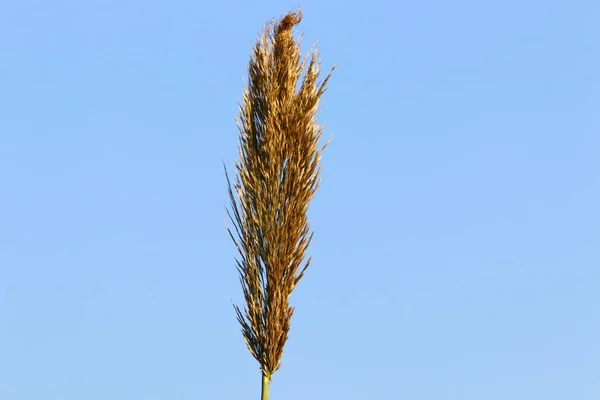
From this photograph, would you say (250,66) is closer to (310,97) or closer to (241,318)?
(310,97)

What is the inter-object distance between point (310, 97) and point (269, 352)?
2.62m

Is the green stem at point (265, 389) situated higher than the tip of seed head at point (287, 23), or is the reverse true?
the tip of seed head at point (287, 23)

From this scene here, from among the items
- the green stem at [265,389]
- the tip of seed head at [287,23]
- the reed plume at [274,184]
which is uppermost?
the tip of seed head at [287,23]

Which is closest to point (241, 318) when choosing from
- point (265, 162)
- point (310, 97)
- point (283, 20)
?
point (265, 162)

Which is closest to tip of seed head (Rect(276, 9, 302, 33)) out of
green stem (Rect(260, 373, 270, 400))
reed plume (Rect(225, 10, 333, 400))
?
reed plume (Rect(225, 10, 333, 400))

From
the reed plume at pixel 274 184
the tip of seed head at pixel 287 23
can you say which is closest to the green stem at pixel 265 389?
the reed plume at pixel 274 184

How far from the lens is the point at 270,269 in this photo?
323 inches

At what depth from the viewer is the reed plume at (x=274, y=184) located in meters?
8.16

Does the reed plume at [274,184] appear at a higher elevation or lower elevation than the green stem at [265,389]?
higher

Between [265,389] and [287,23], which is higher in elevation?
[287,23]

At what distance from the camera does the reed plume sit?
816 centimetres

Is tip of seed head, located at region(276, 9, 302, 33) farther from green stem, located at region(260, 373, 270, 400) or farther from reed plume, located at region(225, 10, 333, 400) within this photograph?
green stem, located at region(260, 373, 270, 400)

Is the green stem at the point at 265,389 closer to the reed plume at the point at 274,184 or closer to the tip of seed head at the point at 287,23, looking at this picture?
the reed plume at the point at 274,184

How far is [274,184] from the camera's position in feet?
27.4
